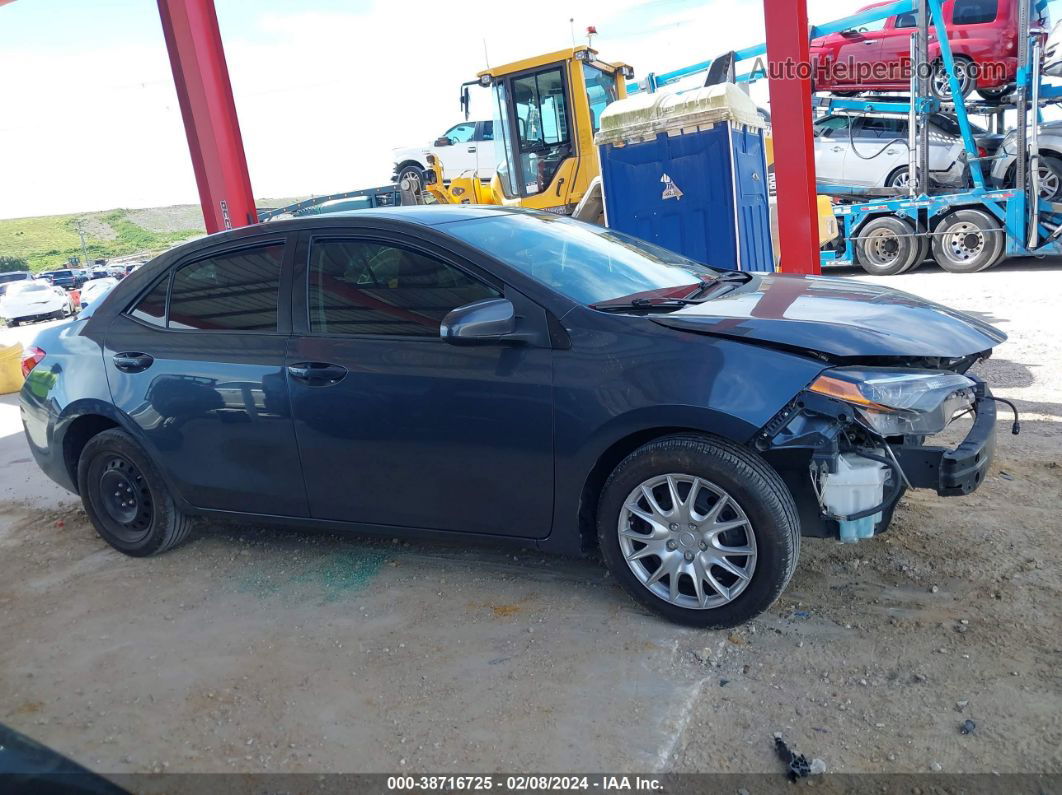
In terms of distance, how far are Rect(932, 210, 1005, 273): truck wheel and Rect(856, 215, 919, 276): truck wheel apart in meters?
0.37

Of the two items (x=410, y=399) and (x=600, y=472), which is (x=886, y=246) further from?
(x=410, y=399)

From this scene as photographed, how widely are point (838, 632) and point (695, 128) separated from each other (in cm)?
501

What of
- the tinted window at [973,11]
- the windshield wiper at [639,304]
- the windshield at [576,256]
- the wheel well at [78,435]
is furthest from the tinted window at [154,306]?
the tinted window at [973,11]

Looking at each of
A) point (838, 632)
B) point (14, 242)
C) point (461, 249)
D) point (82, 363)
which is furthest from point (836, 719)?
point (14, 242)

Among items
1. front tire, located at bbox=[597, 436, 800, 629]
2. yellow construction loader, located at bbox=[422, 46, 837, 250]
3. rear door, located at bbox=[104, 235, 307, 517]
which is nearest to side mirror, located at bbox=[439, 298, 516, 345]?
front tire, located at bbox=[597, 436, 800, 629]

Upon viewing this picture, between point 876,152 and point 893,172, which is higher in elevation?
point 876,152

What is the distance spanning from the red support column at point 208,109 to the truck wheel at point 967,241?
1008 centimetres

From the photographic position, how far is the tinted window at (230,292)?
12.3 ft

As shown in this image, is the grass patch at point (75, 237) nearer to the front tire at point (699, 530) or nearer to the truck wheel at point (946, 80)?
the truck wheel at point (946, 80)

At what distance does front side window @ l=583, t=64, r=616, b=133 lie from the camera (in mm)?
11023

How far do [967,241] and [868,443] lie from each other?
448 inches

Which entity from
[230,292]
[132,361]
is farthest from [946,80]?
[132,361]

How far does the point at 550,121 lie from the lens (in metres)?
11.2

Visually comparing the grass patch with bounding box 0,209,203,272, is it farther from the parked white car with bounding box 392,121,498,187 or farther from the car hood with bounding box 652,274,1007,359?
the car hood with bounding box 652,274,1007,359
